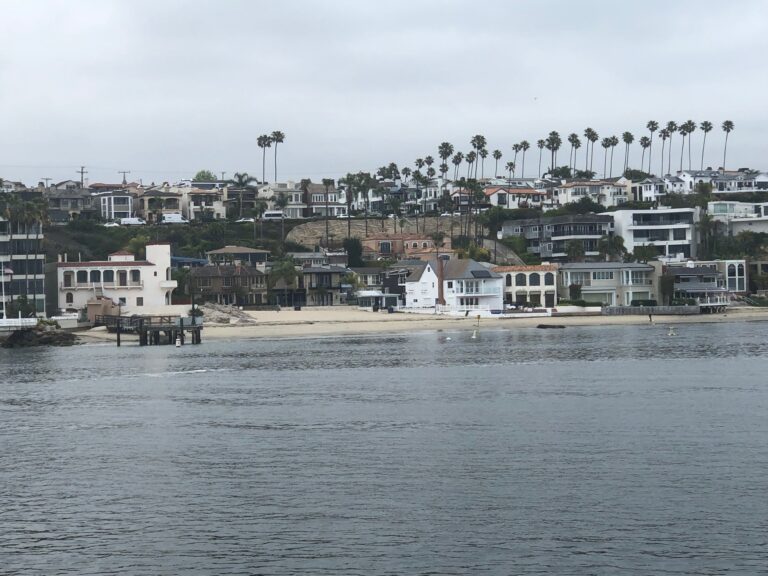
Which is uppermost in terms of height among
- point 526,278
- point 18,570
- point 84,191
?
point 84,191

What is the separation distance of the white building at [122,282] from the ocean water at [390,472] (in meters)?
47.5

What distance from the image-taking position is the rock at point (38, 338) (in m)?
93.7

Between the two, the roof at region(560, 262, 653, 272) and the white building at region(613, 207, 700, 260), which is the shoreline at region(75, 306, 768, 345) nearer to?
the roof at region(560, 262, 653, 272)

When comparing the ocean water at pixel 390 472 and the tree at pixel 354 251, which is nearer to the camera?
the ocean water at pixel 390 472

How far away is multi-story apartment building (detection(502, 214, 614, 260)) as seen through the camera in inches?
5512

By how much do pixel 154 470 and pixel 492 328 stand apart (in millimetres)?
73024

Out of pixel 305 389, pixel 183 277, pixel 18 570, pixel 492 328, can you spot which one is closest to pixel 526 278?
pixel 492 328

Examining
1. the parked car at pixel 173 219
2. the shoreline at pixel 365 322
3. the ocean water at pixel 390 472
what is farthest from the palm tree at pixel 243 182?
the ocean water at pixel 390 472

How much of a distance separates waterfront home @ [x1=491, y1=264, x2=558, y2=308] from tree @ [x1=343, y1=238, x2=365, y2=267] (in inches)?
1155

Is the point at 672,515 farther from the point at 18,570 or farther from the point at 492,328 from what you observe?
the point at 492,328

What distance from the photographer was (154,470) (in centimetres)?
3459

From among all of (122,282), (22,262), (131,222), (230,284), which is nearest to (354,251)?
(230,284)

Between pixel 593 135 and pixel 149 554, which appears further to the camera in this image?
pixel 593 135

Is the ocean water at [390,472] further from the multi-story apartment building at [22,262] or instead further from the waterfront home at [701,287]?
the waterfront home at [701,287]
